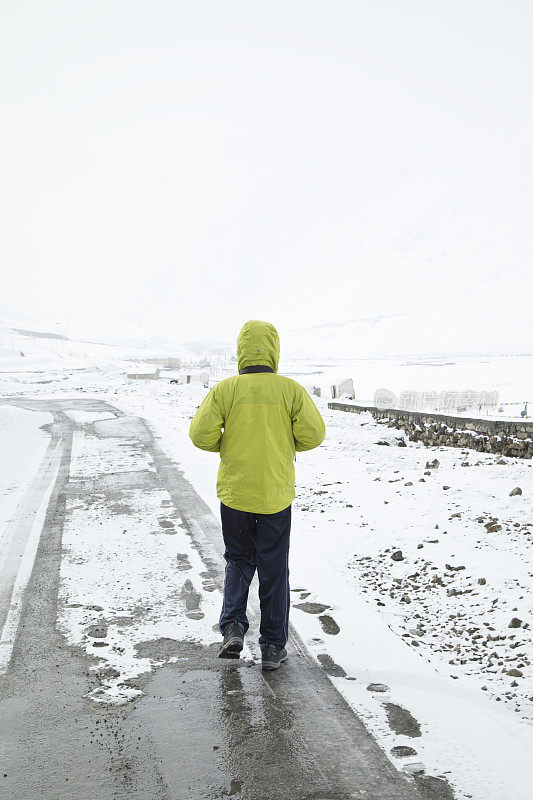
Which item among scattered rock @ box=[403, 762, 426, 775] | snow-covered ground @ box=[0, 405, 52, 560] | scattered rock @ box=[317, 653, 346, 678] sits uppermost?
snow-covered ground @ box=[0, 405, 52, 560]

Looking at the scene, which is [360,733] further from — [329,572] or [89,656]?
[329,572]

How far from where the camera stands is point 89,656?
3.72 meters

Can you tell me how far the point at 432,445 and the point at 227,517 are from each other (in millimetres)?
8145

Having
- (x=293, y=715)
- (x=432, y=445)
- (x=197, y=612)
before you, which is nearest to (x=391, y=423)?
(x=432, y=445)

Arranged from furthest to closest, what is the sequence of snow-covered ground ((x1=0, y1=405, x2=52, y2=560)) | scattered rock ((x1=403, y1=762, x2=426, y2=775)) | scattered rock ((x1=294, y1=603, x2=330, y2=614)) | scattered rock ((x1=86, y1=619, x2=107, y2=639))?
snow-covered ground ((x1=0, y1=405, x2=52, y2=560)) < scattered rock ((x1=294, y1=603, x2=330, y2=614)) < scattered rock ((x1=86, y1=619, x2=107, y2=639)) < scattered rock ((x1=403, y1=762, x2=426, y2=775))

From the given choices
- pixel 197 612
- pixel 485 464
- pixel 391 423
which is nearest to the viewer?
pixel 197 612

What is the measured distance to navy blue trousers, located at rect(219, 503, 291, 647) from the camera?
3.70 meters

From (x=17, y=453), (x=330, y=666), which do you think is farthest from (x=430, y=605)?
(x=17, y=453)

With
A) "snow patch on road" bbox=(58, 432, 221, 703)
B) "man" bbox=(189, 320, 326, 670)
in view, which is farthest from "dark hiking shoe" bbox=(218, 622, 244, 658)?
"snow patch on road" bbox=(58, 432, 221, 703)

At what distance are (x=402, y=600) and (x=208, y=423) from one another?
6.65 feet

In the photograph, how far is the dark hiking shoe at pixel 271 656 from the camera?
11.7ft

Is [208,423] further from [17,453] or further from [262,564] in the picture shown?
[17,453]

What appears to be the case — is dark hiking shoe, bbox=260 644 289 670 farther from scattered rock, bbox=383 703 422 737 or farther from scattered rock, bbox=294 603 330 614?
scattered rock, bbox=294 603 330 614

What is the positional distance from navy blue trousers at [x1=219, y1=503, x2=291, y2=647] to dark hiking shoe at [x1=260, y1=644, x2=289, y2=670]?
3 centimetres
